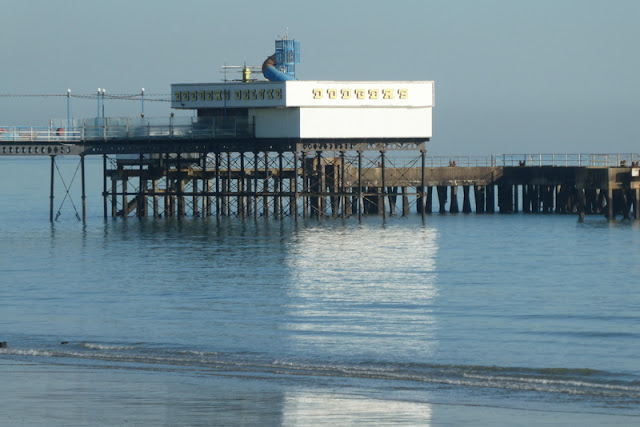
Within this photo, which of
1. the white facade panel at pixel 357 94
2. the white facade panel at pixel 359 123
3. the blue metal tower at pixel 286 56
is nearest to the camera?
the white facade panel at pixel 357 94

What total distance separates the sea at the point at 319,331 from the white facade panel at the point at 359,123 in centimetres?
790

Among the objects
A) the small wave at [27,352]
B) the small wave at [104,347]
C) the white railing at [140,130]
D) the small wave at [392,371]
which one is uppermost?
the white railing at [140,130]

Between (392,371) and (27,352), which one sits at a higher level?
(27,352)

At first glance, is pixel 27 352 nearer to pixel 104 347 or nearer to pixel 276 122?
pixel 104 347

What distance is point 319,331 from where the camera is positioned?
31.3 m

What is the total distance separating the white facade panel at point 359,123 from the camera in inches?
2655

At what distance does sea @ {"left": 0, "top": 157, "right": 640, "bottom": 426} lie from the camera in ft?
72.1

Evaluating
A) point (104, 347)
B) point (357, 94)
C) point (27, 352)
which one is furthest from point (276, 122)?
point (27, 352)

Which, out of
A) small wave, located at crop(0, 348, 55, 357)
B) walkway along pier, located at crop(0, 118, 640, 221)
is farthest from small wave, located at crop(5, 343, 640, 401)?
walkway along pier, located at crop(0, 118, 640, 221)

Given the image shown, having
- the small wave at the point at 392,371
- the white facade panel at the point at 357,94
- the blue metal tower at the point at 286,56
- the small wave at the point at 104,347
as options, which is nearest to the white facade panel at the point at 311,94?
the white facade panel at the point at 357,94

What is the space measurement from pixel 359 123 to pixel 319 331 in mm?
37521

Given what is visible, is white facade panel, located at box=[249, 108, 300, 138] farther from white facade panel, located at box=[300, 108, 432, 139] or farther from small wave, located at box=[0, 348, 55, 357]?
small wave, located at box=[0, 348, 55, 357]

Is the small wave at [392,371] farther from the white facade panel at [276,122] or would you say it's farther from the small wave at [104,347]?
the white facade panel at [276,122]

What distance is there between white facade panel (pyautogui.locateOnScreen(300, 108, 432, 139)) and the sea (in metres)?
7.90
